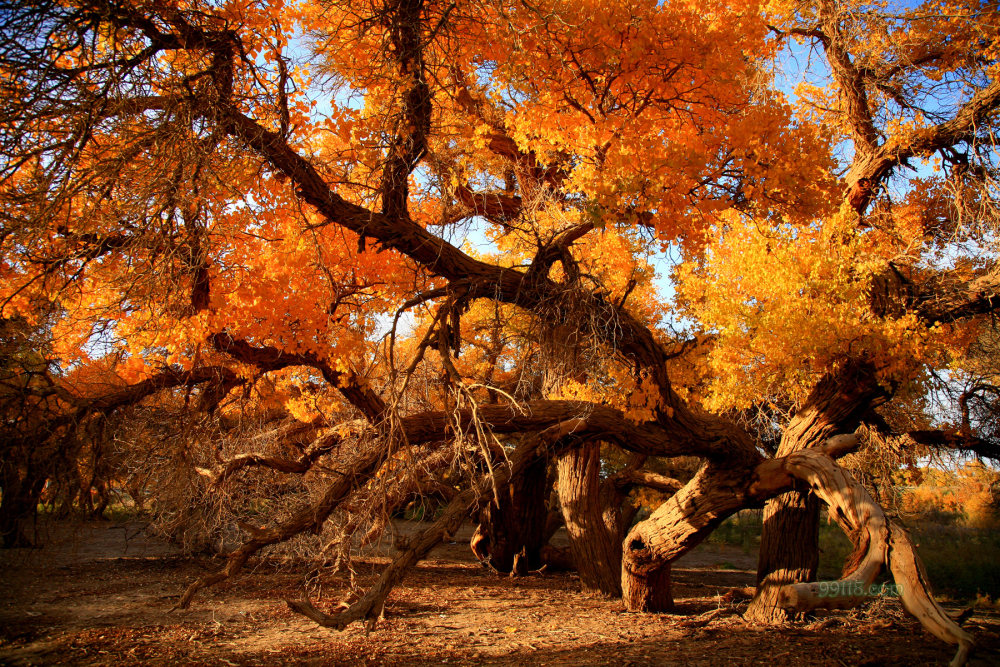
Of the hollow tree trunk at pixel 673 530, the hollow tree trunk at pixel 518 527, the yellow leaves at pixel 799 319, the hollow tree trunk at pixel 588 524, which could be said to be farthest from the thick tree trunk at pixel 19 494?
the hollow tree trunk at pixel 518 527

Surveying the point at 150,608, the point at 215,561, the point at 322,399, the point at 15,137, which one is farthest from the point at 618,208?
the point at 215,561

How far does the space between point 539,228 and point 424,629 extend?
4767 millimetres

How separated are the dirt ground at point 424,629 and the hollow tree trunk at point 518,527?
128 cm

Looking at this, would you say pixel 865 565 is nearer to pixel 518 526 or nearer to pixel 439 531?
pixel 439 531

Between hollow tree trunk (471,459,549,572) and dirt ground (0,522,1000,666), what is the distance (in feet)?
4.19

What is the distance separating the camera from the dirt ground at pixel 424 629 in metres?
5.16

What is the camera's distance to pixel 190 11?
3893 millimetres

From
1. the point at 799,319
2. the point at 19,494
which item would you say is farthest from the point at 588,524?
the point at 19,494

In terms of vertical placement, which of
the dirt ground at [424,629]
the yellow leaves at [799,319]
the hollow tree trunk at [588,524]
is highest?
the yellow leaves at [799,319]

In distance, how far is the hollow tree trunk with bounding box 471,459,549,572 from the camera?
11.7 m

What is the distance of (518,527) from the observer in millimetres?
11945

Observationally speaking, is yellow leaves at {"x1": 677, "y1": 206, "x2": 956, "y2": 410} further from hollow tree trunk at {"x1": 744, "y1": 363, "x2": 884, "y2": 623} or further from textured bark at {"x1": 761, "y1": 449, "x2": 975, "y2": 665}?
textured bark at {"x1": 761, "y1": 449, "x2": 975, "y2": 665}

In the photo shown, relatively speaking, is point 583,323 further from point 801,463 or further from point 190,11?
point 190,11

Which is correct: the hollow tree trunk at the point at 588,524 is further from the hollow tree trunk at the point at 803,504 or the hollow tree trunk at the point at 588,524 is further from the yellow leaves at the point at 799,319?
the yellow leaves at the point at 799,319
